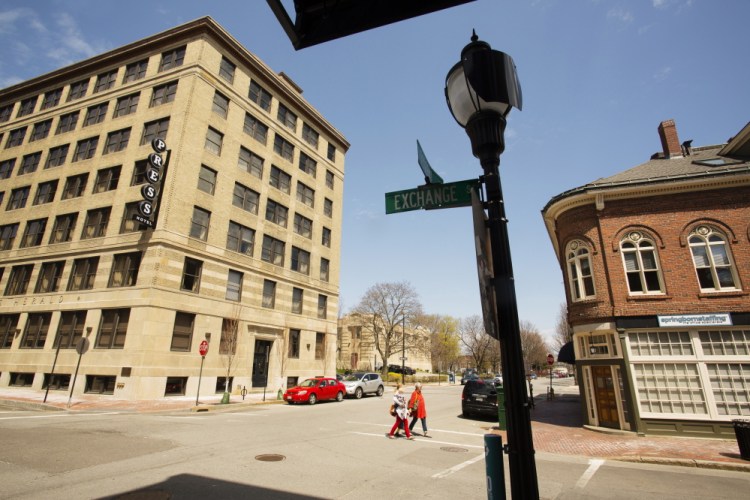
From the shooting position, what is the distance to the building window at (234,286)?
1049 inches

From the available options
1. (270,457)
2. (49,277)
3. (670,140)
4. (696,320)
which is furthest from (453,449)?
(49,277)

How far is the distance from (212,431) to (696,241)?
18840mm

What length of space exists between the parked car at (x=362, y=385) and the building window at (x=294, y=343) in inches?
198

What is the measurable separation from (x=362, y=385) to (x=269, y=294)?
10088 millimetres

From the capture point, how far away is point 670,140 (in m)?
20.4

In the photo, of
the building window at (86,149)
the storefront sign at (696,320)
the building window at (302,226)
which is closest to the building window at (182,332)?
the building window at (302,226)

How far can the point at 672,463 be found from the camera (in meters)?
9.59

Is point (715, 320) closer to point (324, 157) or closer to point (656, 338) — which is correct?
point (656, 338)

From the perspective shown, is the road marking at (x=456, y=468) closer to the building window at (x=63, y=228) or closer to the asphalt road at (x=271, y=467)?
the asphalt road at (x=271, y=467)

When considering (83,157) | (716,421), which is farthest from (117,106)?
(716,421)

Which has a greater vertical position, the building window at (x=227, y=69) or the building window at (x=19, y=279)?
the building window at (x=227, y=69)

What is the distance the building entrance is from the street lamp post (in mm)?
27349

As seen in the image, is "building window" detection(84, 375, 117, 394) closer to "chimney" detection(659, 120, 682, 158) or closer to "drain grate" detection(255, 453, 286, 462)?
"drain grate" detection(255, 453, 286, 462)

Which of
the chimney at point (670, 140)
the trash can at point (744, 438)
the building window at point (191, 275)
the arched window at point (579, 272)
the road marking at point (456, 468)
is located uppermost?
the chimney at point (670, 140)
